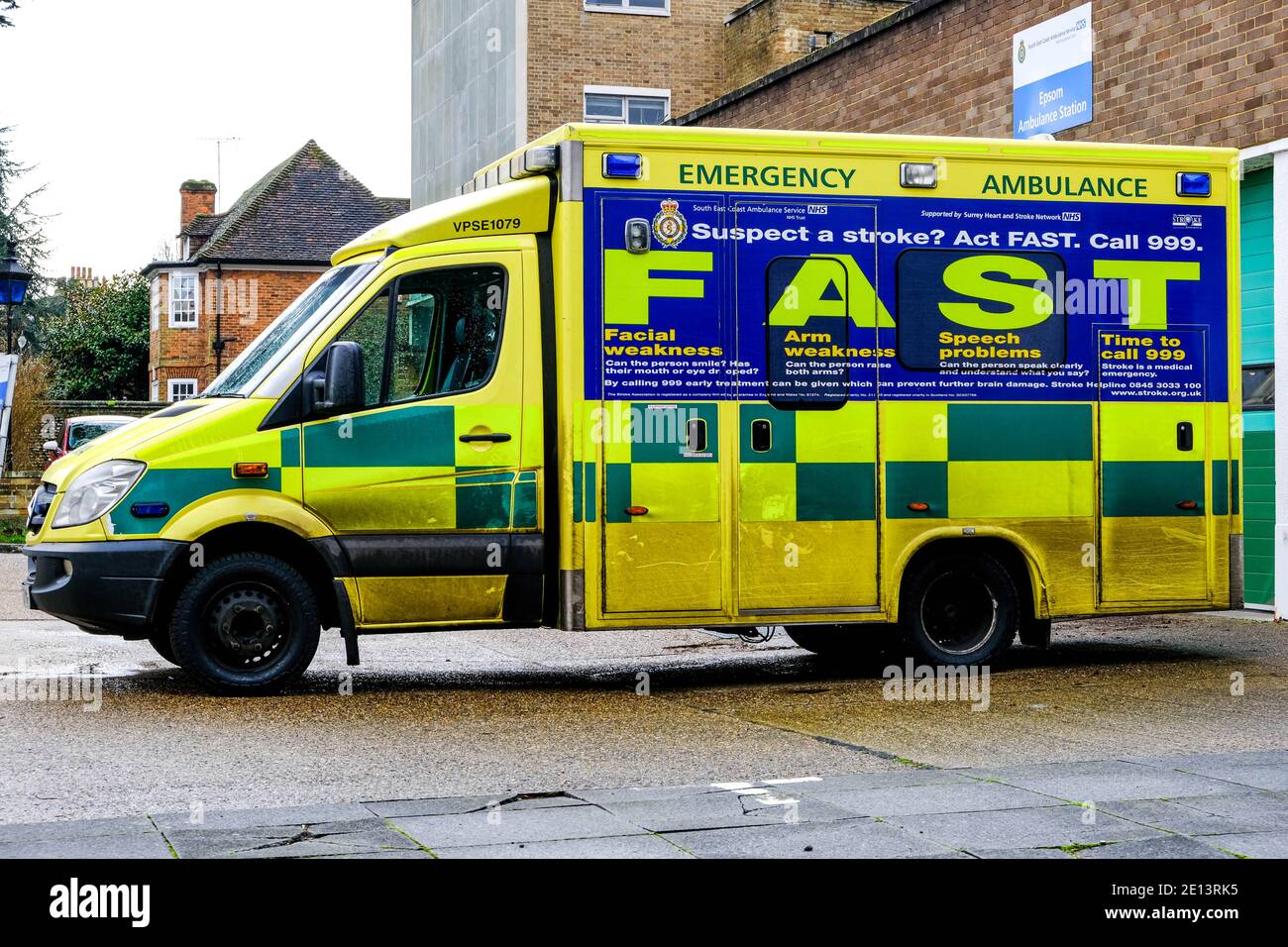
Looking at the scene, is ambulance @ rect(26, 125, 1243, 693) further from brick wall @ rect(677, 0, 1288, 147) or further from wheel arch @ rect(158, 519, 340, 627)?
brick wall @ rect(677, 0, 1288, 147)

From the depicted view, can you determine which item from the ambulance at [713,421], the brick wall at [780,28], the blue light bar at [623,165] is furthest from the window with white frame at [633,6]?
the blue light bar at [623,165]

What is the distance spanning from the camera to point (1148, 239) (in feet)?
34.7

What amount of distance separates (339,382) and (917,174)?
141 inches

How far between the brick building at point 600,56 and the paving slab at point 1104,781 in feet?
74.5

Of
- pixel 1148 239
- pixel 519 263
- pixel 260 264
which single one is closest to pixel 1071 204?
pixel 1148 239

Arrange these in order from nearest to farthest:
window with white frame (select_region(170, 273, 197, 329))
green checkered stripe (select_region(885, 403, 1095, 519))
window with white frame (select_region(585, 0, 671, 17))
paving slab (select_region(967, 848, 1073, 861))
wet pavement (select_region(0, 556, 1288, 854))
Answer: paving slab (select_region(967, 848, 1073, 861)) < wet pavement (select_region(0, 556, 1288, 854)) < green checkered stripe (select_region(885, 403, 1095, 519)) < window with white frame (select_region(585, 0, 671, 17)) < window with white frame (select_region(170, 273, 197, 329))

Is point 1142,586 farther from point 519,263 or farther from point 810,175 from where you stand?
point 519,263

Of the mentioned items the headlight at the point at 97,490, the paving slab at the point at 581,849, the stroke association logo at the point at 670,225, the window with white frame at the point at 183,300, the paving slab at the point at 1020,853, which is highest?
the window with white frame at the point at 183,300

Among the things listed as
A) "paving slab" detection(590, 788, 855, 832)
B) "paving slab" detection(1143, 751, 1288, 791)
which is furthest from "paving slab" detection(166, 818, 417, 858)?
"paving slab" detection(1143, 751, 1288, 791)

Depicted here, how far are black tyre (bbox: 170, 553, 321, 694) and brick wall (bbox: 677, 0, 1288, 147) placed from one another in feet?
26.9

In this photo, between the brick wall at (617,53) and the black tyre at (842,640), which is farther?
the brick wall at (617,53)

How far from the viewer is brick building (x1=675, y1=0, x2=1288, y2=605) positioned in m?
13.1

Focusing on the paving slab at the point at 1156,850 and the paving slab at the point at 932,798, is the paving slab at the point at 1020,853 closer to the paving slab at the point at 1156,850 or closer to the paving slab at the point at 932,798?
the paving slab at the point at 1156,850

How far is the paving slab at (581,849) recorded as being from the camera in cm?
550
